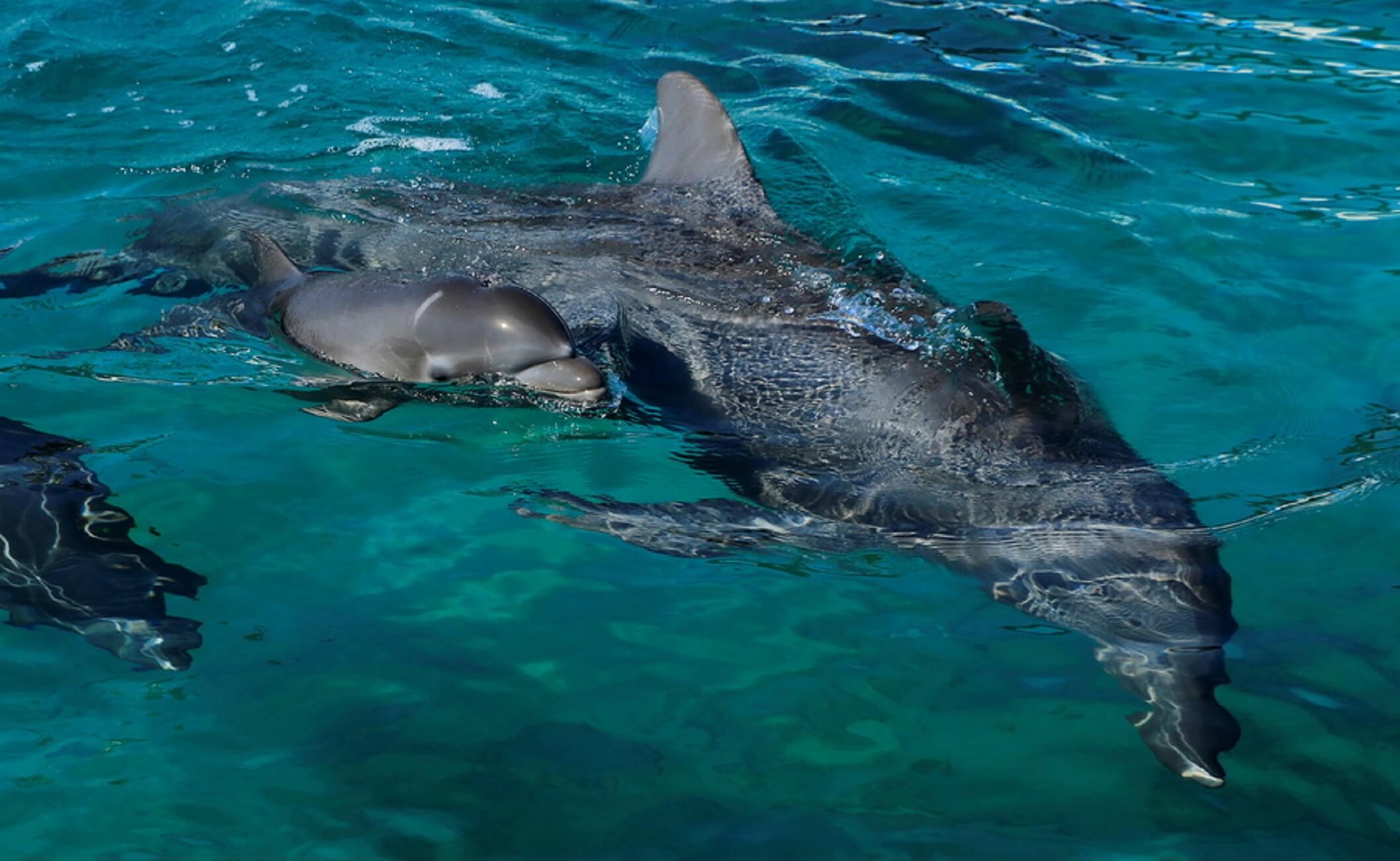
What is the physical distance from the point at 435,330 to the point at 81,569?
199cm

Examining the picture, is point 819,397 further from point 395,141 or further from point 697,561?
point 395,141

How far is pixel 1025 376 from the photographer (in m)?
6.15

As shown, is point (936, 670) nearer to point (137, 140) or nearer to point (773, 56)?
point (137, 140)

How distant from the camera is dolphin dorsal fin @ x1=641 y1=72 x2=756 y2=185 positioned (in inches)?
339

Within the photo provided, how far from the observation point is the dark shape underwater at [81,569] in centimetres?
481

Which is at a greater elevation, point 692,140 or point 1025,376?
point 692,140

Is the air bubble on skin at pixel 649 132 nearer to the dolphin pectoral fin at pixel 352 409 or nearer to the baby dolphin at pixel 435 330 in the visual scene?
the baby dolphin at pixel 435 330

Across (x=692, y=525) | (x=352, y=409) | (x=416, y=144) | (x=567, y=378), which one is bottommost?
(x=692, y=525)

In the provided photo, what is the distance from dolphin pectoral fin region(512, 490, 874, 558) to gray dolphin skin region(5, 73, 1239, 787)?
0.04ft

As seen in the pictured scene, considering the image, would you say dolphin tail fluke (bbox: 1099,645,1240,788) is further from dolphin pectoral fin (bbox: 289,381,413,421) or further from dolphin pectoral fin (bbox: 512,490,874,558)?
dolphin pectoral fin (bbox: 289,381,413,421)

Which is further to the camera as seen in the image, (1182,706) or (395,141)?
(395,141)

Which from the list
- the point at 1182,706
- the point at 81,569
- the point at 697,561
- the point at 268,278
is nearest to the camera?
the point at 1182,706

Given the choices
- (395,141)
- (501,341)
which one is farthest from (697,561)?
(395,141)

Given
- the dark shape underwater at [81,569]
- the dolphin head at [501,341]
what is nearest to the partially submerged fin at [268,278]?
the dolphin head at [501,341]
